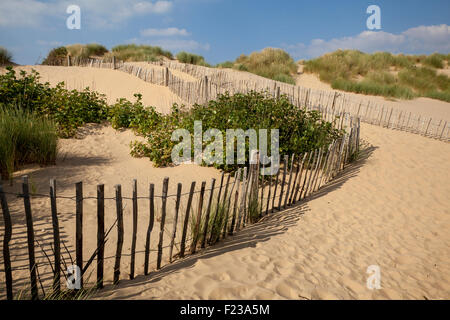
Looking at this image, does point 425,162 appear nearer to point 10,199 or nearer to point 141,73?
point 10,199

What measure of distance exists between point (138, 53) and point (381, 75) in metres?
16.4

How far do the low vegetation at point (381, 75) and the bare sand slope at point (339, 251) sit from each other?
9.85 meters

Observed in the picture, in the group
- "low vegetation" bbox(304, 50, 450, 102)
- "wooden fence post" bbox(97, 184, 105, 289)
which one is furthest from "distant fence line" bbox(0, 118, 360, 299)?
"low vegetation" bbox(304, 50, 450, 102)

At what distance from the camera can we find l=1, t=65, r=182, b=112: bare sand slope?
11062mm

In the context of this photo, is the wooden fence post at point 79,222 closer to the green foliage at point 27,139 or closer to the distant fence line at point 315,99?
the green foliage at point 27,139

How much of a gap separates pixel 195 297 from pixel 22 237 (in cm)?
237

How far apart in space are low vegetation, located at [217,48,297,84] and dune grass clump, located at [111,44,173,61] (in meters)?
4.84

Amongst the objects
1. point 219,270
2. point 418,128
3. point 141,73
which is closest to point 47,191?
point 219,270

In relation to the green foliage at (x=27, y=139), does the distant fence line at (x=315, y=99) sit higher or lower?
higher

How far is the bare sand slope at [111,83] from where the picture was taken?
36.3ft

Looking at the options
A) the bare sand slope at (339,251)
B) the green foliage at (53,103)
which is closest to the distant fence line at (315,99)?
the green foliage at (53,103)

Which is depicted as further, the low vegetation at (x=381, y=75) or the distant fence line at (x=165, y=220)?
the low vegetation at (x=381, y=75)

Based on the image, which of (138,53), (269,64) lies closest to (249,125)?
(269,64)
